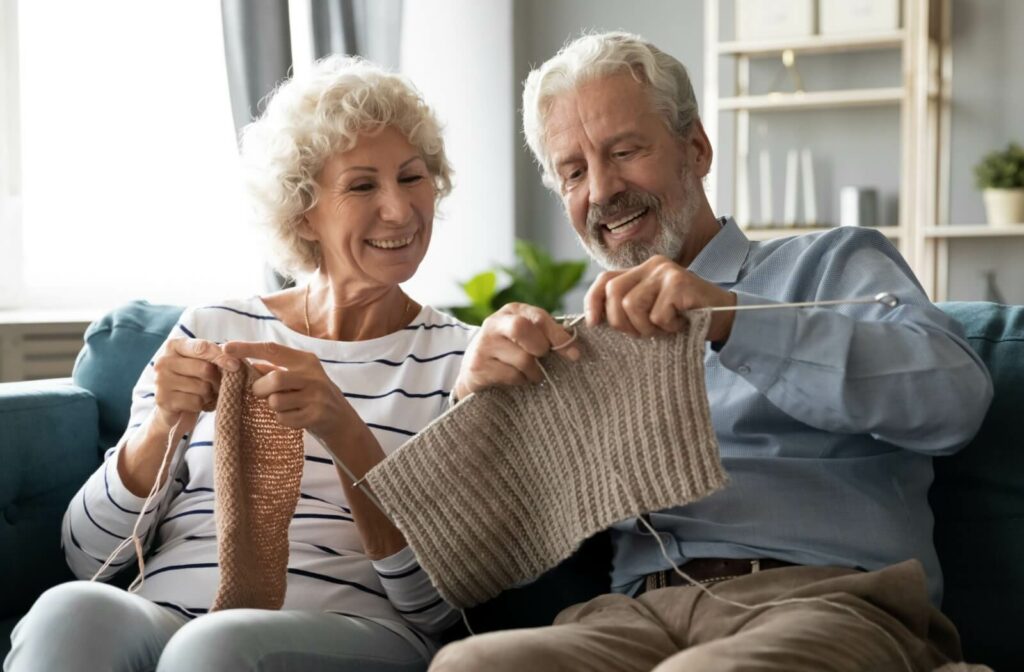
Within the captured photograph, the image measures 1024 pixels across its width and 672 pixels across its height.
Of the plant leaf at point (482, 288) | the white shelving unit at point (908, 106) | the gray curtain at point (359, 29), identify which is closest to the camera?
the gray curtain at point (359, 29)

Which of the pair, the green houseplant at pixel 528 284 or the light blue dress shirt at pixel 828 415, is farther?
the green houseplant at pixel 528 284

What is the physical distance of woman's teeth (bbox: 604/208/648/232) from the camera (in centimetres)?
183

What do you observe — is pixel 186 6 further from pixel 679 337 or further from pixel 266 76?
pixel 679 337

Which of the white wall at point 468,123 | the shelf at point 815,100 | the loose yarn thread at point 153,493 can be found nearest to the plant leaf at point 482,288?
the white wall at point 468,123

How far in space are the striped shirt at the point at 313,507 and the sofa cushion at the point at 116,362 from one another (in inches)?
12.3

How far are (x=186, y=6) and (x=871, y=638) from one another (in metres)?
3.36

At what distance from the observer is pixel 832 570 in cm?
145

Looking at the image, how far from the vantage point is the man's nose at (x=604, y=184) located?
1.80 metres

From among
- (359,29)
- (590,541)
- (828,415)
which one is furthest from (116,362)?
(359,29)

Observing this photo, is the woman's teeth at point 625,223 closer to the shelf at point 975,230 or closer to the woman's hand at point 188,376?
the woman's hand at point 188,376

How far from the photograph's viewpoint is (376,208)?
186cm

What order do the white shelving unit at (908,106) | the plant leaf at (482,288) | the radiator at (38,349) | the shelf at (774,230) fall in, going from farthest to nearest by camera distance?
the plant leaf at (482,288)
the shelf at (774,230)
the white shelving unit at (908,106)
the radiator at (38,349)

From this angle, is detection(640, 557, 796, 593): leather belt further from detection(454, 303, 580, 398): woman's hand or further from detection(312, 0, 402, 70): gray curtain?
detection(312, 0, 402, 70): gray curtain

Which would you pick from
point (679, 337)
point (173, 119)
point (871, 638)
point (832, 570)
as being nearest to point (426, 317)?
point (679, 337)
